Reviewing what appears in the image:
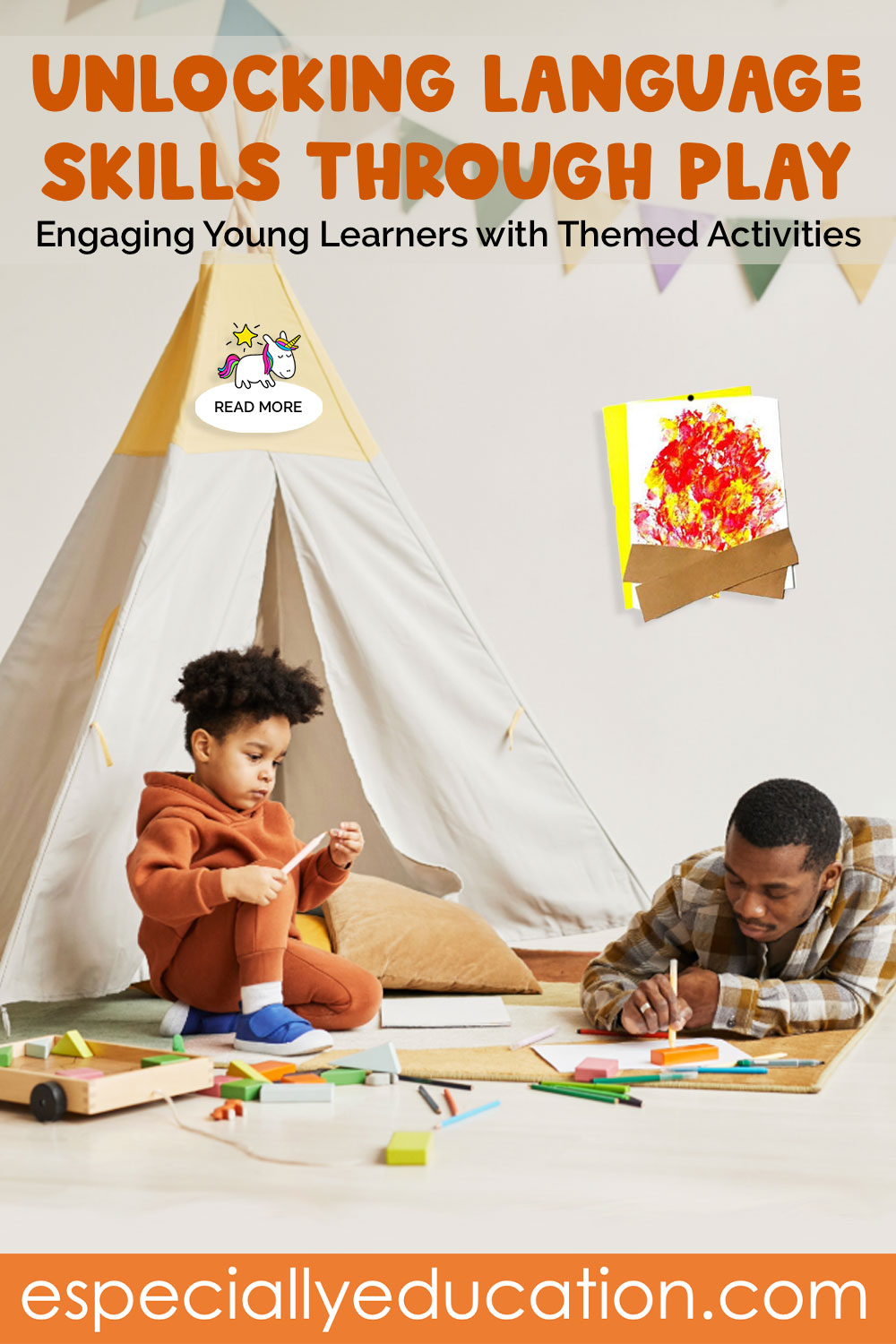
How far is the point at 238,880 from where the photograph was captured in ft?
5.62

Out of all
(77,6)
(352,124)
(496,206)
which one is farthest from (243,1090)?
(77,6)

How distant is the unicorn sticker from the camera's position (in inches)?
92.1

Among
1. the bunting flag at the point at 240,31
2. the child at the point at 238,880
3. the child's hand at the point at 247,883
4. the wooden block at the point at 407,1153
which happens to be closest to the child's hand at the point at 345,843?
the child at the point at 238,880

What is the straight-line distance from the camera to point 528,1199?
113 centimetres

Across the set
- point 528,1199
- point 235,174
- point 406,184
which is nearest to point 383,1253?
point 528,1199

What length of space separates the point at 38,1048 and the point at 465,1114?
52 cm

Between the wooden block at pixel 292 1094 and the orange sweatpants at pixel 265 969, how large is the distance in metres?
0.34

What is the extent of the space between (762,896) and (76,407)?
7.45 ft

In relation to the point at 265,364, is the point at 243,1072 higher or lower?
lower

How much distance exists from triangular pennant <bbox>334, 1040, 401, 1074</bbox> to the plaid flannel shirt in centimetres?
32

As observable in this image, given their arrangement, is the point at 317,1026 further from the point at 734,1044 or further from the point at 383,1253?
the point at 383,1253

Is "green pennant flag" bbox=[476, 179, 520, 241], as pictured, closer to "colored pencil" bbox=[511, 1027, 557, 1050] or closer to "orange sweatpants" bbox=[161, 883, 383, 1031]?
"orange sweatpants" bbox=[161, 883, 383, 1031]

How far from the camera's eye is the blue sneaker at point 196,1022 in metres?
1.88

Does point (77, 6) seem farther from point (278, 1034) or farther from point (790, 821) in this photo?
point (790, 821)
